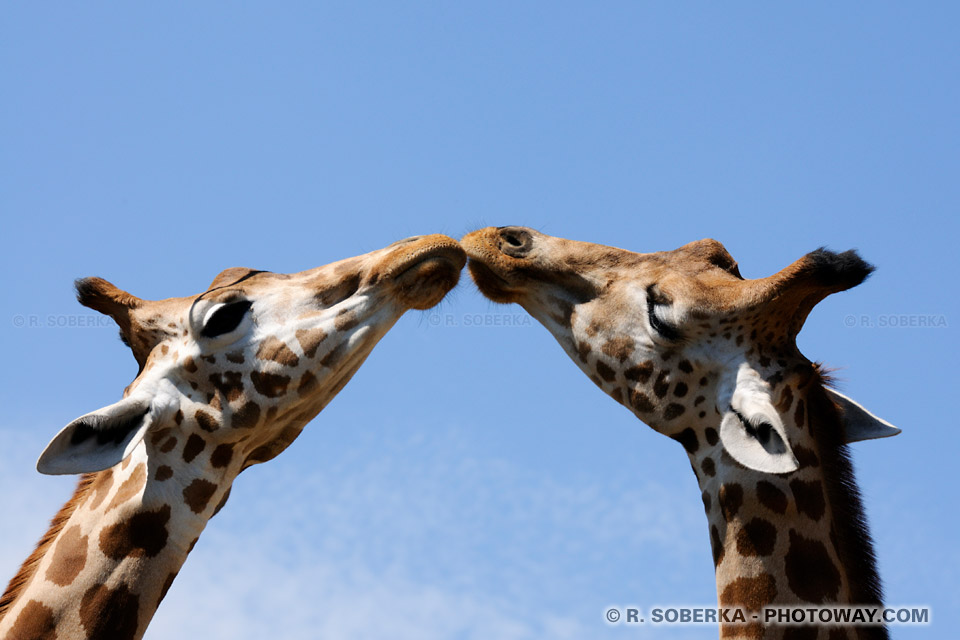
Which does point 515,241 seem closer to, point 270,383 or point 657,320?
point 657,320

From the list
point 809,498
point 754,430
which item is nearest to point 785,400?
point 754,430

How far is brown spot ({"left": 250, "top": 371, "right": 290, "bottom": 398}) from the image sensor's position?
7.02 m

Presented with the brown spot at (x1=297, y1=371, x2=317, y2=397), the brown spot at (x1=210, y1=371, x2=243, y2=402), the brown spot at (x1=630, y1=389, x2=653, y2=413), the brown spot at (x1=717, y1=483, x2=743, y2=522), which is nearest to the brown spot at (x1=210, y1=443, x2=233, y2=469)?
the brown spot at (x1=210, y1=371, x2=243, y2=402)

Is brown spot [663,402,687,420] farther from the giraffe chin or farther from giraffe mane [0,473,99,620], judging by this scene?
giraffe mane [0,473,99,620]

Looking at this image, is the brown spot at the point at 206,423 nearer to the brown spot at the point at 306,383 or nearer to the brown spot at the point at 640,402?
the brown spot at the point at 306,383

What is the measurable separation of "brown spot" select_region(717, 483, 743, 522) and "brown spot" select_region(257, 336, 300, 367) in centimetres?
269

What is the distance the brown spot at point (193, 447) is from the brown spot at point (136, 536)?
39cm

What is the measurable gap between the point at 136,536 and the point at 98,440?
594 mm

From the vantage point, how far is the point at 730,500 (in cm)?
636

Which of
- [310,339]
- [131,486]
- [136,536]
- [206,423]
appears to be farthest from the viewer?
[310,339]

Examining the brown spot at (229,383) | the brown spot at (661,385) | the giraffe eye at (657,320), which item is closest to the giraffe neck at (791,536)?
the brown spot at (661,385)

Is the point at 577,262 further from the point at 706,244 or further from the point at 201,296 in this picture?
the point at 201,296

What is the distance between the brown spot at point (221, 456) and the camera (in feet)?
22.5

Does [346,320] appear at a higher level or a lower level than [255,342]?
higher
